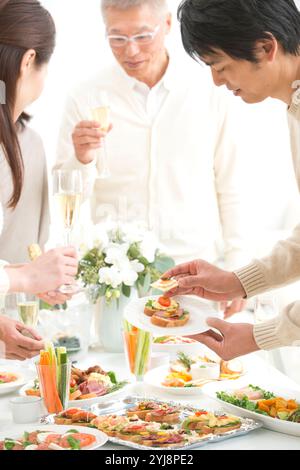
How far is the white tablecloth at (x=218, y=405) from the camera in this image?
1505 mm

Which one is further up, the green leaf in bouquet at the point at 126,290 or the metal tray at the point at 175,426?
the green leaf in bouquet at the point at 126,290

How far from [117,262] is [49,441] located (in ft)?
2.74

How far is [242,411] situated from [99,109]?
1126 millimetres

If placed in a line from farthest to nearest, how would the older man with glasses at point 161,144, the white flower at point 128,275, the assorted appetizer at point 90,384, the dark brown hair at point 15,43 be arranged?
the older man with glasses at point 161,144, the dark brown hair at point 15,43, the white flower at point 128,275, the assorted appetizer at point 90,384

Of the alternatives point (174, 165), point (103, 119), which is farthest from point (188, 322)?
point (174, 165)

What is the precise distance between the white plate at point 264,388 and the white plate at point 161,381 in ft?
0.26

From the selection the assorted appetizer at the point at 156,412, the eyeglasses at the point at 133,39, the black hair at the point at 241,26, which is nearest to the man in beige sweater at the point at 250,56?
the black hair at the point at 241,26

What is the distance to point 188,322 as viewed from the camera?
1853 mm

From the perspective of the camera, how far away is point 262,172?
5023 millimetres

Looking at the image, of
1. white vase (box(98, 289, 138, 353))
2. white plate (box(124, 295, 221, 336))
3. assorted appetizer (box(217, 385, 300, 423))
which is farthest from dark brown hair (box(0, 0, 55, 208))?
assorted appetizer (box(217, 385, 300, 423))

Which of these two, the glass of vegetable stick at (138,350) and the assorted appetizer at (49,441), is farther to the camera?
the glass of vegetable stick at (138,350)

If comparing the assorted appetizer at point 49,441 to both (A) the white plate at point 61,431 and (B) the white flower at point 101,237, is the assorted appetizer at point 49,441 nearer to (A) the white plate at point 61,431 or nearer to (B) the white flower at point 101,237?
(A) the white plate at point 61,431
